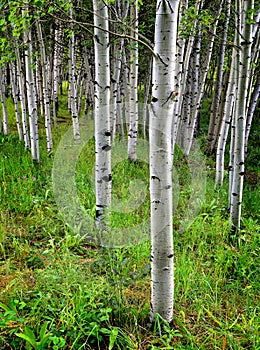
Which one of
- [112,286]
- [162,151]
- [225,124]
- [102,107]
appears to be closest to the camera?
[162,151]

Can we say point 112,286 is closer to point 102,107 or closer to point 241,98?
point 102,107

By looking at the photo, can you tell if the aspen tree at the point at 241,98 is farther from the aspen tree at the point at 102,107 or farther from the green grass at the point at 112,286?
the aspen tree at the point at 102,107

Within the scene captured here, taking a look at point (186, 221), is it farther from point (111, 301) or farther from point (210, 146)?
point (210, 146)

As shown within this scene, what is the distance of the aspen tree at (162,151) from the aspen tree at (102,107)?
153cm

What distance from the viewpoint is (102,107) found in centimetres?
403

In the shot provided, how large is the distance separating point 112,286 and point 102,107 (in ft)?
7.18

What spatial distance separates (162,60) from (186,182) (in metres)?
4.72

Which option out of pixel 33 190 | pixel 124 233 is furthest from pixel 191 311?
pixel 33 190

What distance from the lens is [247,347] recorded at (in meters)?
2.46

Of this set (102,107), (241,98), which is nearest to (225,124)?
(241,98)

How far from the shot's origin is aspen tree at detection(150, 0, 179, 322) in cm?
212

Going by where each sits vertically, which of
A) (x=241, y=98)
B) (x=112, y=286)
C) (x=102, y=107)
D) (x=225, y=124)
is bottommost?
(x=112, y=286)

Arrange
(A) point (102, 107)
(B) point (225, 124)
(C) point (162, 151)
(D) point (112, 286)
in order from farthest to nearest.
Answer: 1. (B) point (225, 124)
2. (A) point (102, 107)
3. (D) point (112, 286)
4. (C) point (162, 151)

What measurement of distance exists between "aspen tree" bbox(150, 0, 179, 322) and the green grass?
1.04 feet
